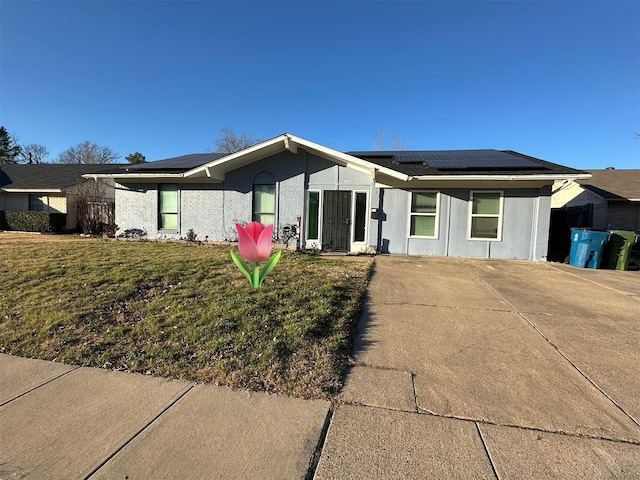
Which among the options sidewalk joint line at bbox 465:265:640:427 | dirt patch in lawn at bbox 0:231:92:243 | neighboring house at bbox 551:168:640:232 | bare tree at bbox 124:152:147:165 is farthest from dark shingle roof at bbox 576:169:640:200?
bare tree at bbox 124:152:147:165

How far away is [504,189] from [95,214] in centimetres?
1756

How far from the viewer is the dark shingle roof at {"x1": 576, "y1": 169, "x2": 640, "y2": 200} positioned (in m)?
14.8

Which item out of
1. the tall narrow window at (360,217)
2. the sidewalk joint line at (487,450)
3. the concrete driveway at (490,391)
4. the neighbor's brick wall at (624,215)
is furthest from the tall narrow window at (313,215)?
the neighbor's brick wall at (624,215)

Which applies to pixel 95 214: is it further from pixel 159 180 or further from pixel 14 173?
pixel 14 173

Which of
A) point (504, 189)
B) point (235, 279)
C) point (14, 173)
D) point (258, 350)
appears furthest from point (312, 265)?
point (14, 173)

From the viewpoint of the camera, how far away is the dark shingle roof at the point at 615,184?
14.8 metres

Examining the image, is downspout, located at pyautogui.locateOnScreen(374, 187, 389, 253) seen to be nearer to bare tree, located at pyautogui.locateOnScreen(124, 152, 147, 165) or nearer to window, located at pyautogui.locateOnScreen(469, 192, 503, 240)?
window, located at pyautogui.locateOnScreen(469, 192, 503, 240)

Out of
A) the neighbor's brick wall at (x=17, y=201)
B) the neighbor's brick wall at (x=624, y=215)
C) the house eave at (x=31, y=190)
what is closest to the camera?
the neighbor's brick wall at (x=624, y=215)

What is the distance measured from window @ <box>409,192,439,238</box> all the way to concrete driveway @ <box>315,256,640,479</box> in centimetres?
520

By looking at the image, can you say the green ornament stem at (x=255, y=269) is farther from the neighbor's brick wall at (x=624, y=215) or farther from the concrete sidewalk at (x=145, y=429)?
the neighbor's brick wall at (x=624, y=215)

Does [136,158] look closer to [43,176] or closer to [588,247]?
[43,176]

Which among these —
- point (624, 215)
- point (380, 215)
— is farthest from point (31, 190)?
point (624, 215)

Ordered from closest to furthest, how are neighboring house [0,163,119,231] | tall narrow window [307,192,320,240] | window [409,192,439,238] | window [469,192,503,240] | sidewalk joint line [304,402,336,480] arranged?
A: sidewalk joint line [304,402,336,480] < window [469,192,503,240] < window [409,192,439,238] < tall narrow window [307,192,320,240] < neighboring house [0,163,119,231]

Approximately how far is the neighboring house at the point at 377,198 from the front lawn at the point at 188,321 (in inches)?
171
